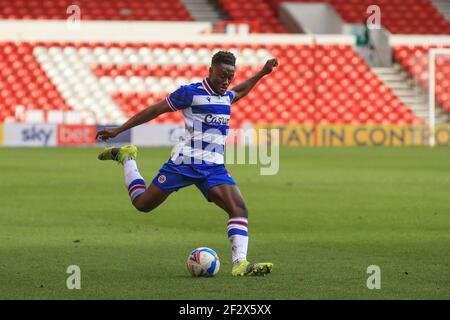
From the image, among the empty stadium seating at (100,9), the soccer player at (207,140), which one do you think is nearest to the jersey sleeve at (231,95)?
the soccer player at (207,140)

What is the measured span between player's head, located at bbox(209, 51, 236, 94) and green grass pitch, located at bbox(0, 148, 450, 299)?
156 cm

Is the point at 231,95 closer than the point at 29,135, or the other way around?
the point at 231,95

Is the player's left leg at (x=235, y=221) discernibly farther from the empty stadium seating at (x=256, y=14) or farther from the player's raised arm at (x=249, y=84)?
the empty stadium seating at (x=256, y=14)

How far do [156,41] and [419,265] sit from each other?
30.4 metres

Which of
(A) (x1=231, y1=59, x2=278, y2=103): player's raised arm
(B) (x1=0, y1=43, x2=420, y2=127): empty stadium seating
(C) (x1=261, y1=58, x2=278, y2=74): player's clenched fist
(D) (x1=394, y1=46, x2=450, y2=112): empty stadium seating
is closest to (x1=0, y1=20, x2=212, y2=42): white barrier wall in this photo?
(B) (x1=0, y1=43, x2=420, y2=127): empty stadium seating

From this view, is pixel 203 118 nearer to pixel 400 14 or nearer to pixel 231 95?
pixel 231 95

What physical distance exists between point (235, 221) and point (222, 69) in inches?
49.0

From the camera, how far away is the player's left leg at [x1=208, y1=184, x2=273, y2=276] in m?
9.57

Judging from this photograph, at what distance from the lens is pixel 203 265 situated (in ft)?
30.9

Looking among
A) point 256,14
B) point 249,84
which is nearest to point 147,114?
point 249,84

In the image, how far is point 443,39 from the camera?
42312 mm
